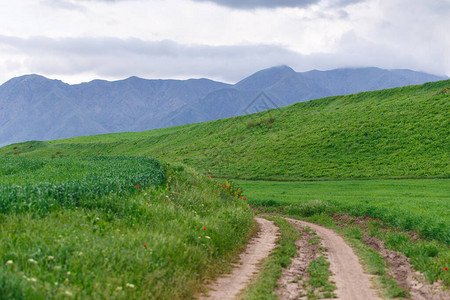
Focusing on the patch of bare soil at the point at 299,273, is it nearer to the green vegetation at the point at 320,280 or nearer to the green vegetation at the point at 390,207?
the green vegetation at the point at 320,280

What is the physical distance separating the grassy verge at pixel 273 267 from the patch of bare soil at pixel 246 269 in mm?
282

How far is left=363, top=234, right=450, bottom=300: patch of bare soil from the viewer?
952 cm

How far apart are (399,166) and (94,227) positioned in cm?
3835

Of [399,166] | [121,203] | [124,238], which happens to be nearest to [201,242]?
[124,238]

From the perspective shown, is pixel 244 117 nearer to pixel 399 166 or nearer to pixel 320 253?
pixel 399 166

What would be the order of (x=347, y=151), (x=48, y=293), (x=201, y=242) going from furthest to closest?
(x=347, y=151)
(x=201, y=242)
(x=48, y=293)

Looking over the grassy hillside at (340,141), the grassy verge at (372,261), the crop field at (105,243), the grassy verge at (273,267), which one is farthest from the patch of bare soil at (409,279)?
the grassy hillside at (340,141)

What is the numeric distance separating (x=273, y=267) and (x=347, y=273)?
2284 millimetres

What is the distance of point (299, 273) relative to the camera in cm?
1171

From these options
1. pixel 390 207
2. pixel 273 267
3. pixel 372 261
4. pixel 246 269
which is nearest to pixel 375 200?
pixel 390 207

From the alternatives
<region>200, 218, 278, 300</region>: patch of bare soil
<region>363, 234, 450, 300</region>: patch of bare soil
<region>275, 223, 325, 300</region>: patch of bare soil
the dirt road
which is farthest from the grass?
<region>200, 218, 278, 300</region>: patch of bare soil

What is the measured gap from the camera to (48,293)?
7.02m

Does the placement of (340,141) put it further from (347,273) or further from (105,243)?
(105,243)

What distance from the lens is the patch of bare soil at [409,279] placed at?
9.52 metres
